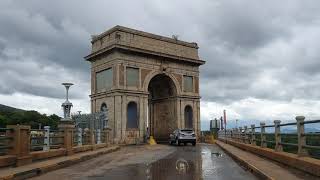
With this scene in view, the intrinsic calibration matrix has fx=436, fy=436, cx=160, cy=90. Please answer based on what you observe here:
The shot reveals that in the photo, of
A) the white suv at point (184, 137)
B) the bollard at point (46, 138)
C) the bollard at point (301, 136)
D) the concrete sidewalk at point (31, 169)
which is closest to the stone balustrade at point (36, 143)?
the bollard at point (46, 138)

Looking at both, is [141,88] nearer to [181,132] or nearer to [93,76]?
[93,76]

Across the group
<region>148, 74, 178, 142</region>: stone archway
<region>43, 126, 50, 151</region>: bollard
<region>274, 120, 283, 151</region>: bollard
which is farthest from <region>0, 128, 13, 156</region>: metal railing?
<region>148, 74, 178, 142</region>: stone archway

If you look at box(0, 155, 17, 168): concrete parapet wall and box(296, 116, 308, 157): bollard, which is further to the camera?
box(0, 155, 17, 168): concrete parapet wall

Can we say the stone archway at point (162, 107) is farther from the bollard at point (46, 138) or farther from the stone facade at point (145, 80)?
the bollard at point (46, 138)

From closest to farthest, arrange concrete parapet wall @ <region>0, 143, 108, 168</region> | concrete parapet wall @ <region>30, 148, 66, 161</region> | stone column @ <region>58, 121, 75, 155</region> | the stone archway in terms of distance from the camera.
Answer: concrete parapet wall @ <region>0, 143, 108, 168</region>, concrete parapet wall @ <region>30, 148, 66, 161</region>, stone column @ <region>58, 121, 75, 155</region>, the stone archway

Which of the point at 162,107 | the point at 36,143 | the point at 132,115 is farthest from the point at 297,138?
the point at 162,107

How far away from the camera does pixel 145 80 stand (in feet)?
163

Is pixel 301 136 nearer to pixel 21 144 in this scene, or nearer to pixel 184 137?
pixel 21 144

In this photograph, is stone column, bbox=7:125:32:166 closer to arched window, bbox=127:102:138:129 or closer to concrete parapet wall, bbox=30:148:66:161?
concrete parapet wall, bbox=30:148:66:161

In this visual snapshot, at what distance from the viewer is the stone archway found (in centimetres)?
5331

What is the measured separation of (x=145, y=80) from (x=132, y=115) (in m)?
4.40

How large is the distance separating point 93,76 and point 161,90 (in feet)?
30.6

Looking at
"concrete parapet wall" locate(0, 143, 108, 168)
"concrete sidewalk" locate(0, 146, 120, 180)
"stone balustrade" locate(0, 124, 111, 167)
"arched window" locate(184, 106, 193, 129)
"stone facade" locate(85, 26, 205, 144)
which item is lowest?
"concrete sidewalk" locate(0, 146, 120, 180)

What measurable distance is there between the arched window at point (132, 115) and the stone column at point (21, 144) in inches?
1240
